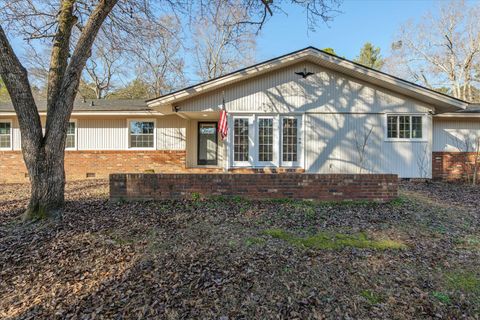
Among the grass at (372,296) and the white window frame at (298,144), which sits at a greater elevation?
the white window frame at (298,144)

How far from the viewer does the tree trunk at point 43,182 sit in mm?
4898

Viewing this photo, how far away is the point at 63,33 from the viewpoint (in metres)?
5.45

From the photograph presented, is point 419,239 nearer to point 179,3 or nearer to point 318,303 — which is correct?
point 318,303

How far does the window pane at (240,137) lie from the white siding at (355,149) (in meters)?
2.33

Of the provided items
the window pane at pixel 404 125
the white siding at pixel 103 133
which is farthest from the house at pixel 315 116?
the white siding at pixel 103 133

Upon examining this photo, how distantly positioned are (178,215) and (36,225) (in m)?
2.39

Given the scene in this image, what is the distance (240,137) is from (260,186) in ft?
15.2

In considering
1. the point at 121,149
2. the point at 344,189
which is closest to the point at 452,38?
the point at 344,189

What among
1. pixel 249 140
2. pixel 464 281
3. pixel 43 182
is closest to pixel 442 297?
pixel 464 281

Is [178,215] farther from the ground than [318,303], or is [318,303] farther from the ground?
[178,215]

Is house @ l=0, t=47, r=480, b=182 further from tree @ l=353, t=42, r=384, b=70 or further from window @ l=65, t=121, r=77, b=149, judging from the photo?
tree @ l=353, t=42, r=384, b=70

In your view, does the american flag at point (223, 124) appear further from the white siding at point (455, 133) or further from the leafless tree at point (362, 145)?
the white siding at point (455, 133)

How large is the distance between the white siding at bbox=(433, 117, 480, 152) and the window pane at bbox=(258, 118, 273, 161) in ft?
22.8

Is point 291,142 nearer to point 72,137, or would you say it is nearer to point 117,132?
point 117,132
